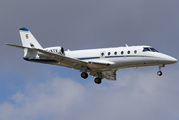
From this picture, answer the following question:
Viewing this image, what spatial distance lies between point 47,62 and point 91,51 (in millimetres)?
5434

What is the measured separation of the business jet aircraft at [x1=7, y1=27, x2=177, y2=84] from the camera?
34772 millimetres

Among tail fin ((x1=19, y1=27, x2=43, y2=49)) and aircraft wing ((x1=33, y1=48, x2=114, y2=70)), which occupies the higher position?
tail fin ((x1=19, y1=27, x2=43, y2=49))

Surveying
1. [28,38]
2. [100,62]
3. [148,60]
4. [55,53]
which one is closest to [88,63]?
[100,62]

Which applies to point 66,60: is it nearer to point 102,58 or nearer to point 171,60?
point 102,58

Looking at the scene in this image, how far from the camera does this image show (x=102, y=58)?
1421 inches

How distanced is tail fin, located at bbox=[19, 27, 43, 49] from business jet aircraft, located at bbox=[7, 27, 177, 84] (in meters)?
2.05

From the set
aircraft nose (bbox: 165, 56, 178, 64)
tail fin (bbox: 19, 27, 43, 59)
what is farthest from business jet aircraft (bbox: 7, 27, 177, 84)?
tail fin (bbox: 19, 27, 43, 59)

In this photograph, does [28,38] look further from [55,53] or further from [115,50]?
[115,50]

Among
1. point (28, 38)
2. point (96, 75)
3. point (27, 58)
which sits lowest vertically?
point (96, 75)

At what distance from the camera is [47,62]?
38.4 metres

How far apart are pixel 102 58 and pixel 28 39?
10425 millimetres

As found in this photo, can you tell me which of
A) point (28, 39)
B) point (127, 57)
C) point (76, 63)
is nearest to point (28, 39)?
point (28, 39)

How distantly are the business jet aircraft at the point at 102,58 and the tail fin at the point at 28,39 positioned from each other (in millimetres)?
2047

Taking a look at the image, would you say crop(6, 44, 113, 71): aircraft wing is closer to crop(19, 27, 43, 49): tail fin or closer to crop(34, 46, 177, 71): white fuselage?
crop(34, 46, 177, 71): white fuselage
